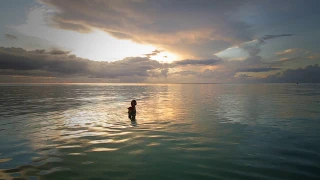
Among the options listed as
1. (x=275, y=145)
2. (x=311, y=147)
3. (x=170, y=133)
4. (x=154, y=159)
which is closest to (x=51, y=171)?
(x=154, y=159)

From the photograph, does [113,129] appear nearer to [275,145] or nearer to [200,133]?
[200,133]

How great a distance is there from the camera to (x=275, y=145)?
467 inches

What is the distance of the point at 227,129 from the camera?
16.4m

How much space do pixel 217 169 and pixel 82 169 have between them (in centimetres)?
628

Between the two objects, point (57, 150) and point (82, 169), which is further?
point (57, 150)

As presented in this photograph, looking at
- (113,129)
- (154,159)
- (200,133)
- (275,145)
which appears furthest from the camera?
(113,129)

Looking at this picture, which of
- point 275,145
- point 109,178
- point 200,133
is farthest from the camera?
point 200,133

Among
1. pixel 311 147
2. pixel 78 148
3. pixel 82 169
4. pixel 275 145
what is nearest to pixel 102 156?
pixel 82 169

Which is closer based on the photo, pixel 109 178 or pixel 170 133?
pixel 109 178

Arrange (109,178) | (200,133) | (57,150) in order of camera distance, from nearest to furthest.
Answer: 1. (109,178)
2. (57,150)
3. (200,133)

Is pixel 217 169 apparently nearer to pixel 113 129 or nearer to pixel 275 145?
pixel 275 145

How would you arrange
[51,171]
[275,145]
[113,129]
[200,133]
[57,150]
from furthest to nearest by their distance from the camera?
[113,129] → [200,133] → [275,145] → [57,150] → [51,171]

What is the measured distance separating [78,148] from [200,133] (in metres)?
9.14

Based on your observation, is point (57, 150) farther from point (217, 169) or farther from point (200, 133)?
point (200, 133)
